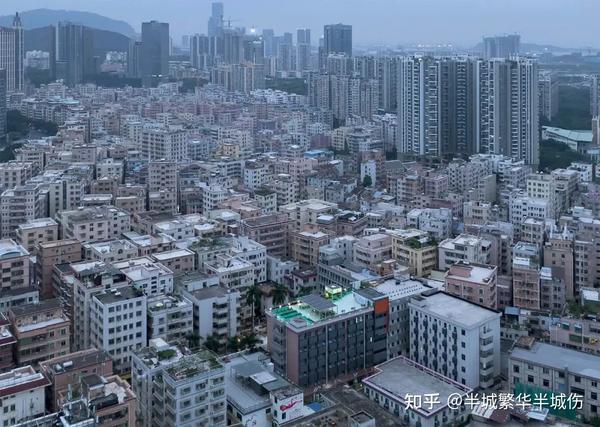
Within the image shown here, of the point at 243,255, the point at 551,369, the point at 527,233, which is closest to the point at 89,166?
the point at 243,255

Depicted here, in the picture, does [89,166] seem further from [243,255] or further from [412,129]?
[412,129]

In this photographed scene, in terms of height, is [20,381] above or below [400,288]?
below

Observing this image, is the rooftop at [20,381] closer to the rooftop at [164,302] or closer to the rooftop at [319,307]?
the rooftop at [164,302]

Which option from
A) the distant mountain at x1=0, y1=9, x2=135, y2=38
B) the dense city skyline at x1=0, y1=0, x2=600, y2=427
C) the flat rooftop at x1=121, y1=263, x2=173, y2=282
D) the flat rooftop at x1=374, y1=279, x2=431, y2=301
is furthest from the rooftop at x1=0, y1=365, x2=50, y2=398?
the distant mountain at x1=0, y1=9, x2=135, y2=38

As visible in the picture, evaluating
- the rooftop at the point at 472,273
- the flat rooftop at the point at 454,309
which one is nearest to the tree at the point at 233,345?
the flat rooftop at the point at 454,309

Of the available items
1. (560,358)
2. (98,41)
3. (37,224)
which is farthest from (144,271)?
(98,41)

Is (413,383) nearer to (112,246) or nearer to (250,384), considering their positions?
(250,384)
